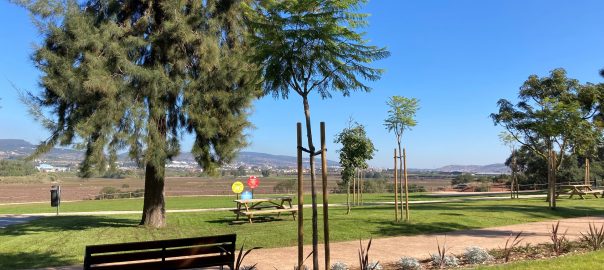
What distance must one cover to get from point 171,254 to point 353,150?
10816mm

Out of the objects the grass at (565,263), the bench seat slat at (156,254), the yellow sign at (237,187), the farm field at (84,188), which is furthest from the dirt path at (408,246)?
the yellow sign at (237,187)

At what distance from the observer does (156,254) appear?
6.62 metres

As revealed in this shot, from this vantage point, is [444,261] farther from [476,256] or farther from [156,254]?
[156,254]

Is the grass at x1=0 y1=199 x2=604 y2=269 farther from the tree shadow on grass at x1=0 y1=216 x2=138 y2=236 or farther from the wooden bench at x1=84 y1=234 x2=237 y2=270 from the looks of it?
the wooden bench at x1=84 y1=234 x2=237 y2=270

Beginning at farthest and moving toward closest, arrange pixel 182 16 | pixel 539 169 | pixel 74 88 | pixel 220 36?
1. pixel 539 169
2. pixel 220 36
3. pixel 182 16
4. pixel 74 88

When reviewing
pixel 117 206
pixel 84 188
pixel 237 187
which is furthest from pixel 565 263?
pixel 84 188

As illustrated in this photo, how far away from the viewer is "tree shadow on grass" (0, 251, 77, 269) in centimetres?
858

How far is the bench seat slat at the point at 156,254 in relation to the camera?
6.24 metres

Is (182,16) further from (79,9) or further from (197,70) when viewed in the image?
(79,9)

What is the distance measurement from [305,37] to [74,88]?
863cm

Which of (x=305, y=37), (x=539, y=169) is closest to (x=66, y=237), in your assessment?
(x=305, y=37)

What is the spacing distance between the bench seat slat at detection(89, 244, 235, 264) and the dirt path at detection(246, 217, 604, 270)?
1.22 m

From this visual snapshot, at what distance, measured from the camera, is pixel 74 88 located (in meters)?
12.0

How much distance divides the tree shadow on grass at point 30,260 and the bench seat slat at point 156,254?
9.28 ft
